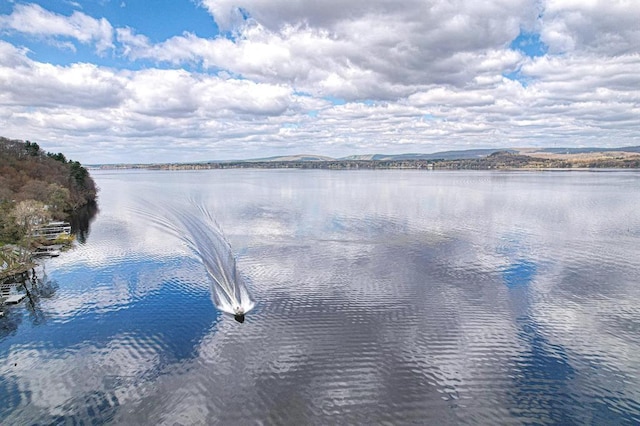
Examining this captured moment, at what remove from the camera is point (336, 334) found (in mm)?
20953

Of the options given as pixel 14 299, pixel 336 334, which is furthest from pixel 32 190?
pixel 336 334

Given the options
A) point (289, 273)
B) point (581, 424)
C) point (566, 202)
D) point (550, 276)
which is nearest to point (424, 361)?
point (581, 424)

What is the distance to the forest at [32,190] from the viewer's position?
40719mm

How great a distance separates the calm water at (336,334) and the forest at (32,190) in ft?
20.6

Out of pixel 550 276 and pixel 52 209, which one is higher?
pixel 52 209

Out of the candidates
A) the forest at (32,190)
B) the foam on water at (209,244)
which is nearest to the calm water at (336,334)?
the foam on water at (209,244)

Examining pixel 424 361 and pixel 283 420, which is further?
pixel 424 361

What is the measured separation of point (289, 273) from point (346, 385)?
49.1 feet

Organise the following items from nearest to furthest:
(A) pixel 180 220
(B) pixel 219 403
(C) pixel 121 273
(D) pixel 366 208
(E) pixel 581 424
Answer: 1. (E) pixel 581 424
2. (B) pixel 219 403
3. (C) pixel 121 273
4. (A) pixel 180 220
5. (D) pixel 366 208

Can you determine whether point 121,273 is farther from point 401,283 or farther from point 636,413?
point 636,413

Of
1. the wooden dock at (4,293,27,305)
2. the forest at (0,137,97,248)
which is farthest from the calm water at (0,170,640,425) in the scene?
the forest at (0,137,97,248)

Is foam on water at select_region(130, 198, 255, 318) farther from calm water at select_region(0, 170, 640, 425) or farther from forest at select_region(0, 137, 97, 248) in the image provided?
forest at select_region(0, 137, 97, 248)

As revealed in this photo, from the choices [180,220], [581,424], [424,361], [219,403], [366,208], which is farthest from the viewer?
[366,208]

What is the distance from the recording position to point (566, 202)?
69125 millimetres
